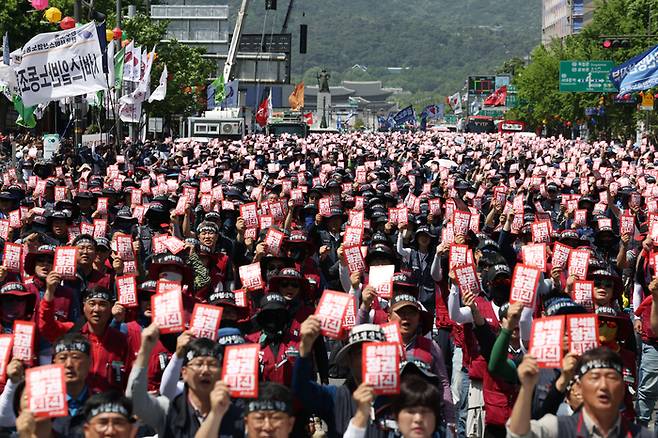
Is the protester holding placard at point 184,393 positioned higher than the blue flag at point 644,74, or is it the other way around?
the blue flag at point 644,74

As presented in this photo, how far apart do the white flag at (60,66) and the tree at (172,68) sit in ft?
106

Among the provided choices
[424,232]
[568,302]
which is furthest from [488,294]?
[424,232]

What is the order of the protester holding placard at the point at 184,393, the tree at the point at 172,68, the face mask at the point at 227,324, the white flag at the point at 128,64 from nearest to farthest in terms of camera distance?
1. the protester holding placard at the point at 184,393
2. the face mask at the point at 227,324
3. the white flag at the point at 128,64
4. the tree at the point at 172,68

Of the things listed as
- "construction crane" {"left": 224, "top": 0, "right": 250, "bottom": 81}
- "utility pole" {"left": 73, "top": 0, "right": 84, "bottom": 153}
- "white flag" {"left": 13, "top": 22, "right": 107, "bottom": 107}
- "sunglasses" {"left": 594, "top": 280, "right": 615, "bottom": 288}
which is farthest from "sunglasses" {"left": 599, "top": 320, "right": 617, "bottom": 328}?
"construction crane" {"left": 224, "top": 0, "right": 250, "bottom": 81}

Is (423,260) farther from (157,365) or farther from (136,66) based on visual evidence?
(136,66)

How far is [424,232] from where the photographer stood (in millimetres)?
12836

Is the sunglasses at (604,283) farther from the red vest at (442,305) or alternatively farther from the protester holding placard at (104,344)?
the protester holding placard at (104,344)

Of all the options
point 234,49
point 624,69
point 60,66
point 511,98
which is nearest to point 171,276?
point 60,66

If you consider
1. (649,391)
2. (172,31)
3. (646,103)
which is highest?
(172,31)

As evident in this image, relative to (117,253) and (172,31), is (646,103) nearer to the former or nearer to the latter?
(117,253)

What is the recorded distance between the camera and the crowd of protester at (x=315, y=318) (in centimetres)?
611

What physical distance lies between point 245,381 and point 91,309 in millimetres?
2555

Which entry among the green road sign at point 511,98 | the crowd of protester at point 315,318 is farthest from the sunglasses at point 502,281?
the green road sign at point 511,98

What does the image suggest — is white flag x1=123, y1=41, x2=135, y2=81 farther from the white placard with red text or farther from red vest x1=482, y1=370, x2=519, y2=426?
the white placard with red text
